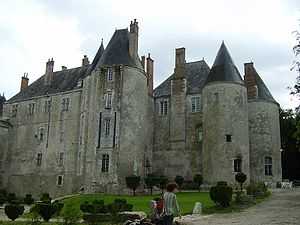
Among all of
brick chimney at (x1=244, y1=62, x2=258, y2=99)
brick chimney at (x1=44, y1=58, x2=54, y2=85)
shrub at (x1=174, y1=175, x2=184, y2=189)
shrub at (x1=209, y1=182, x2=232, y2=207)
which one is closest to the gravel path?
shrub at (x1=209, y1=182, x2=232, y2=207)

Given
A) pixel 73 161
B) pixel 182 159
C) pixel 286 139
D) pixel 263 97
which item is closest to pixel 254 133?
pixel 263 97

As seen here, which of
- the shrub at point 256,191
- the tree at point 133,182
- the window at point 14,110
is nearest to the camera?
the shrub at point 256,191

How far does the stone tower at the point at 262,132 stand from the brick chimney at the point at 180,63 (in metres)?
6.42

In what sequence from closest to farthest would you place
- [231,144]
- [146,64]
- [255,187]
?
1. [255,187]
2. [231,144]
3. [146,64]

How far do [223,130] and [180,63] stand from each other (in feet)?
30.9

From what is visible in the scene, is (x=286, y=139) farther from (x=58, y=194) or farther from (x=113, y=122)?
(x=58, y=194)

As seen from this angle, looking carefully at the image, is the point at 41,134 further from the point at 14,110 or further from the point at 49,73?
the point at 49,73

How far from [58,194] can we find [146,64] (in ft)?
52.7

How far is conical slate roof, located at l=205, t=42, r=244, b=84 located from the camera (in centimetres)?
3859

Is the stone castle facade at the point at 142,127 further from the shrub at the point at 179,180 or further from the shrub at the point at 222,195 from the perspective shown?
the shrub at the point at 222,195

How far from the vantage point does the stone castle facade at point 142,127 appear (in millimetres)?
37594

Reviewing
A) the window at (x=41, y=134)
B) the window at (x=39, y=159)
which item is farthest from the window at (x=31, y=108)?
the window at (x=39, y=159)

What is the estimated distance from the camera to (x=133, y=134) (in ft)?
127

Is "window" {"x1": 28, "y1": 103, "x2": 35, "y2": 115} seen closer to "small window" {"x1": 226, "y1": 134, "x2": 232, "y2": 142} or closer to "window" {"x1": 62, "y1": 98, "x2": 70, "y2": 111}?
"window" {"x1": 62, "y1": 98, "x2": 70, "y2": 111}
